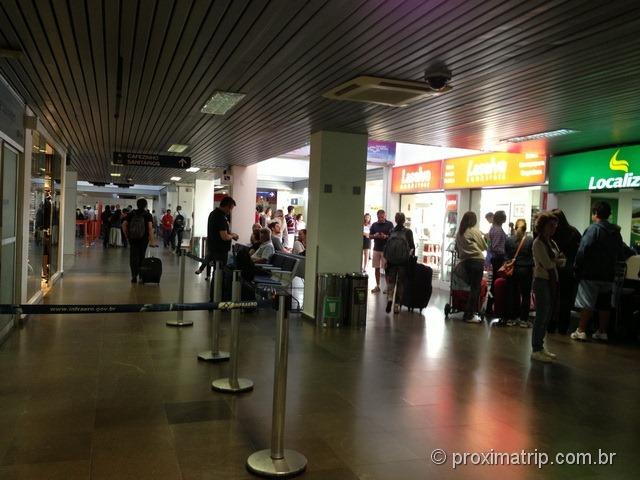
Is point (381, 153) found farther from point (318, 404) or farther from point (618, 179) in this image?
point (318, 404)

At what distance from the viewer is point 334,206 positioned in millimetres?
8367

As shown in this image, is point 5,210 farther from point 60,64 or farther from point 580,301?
point 580,301

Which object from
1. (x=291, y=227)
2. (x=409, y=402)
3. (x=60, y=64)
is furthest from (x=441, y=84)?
(x=291, y=227)

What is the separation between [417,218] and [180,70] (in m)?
10.3

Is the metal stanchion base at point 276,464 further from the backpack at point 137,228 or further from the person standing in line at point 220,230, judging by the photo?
the backpack at point 137,228

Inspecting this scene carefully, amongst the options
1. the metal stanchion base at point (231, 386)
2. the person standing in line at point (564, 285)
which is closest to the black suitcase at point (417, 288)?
the person standing in line at point (564, 285)

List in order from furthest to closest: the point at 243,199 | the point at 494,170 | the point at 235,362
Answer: the point at 243,199 → the point at 494,170 → the point at 235,362

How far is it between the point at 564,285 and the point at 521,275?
66cm

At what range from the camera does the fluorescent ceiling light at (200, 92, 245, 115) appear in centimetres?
660

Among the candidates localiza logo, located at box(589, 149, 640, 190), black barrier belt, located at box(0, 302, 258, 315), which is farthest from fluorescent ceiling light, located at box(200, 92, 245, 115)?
localiza logo, located at box(589, 149, 640, 190)

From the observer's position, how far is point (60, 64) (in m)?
5.55

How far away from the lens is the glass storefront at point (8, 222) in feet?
20.2

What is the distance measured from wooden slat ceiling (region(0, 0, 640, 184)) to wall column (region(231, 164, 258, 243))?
6306mm

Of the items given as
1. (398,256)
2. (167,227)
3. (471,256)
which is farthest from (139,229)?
(167,227)
